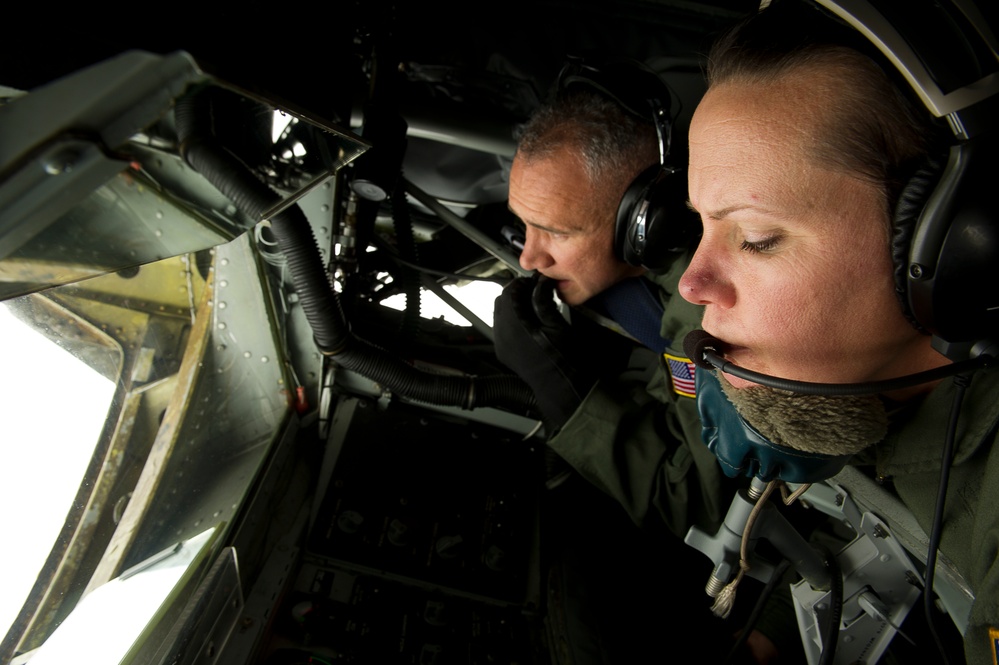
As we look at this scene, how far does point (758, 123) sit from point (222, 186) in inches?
30.3

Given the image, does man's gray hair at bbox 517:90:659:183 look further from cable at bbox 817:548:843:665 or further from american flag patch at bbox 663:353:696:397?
cable at bbox 817:548:843:665

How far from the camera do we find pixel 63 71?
1.04m

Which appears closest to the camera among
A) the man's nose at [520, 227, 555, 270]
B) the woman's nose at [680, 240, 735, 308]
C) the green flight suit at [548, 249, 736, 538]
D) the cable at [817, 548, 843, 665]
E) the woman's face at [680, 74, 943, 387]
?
the woman's face at [680, 74, 943, 387]

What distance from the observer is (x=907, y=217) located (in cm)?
72

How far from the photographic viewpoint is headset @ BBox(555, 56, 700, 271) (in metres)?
1.30

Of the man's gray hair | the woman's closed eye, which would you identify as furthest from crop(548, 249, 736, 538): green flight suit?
the woman's closed eye

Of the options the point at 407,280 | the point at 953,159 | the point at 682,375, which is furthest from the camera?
the point at 407,280

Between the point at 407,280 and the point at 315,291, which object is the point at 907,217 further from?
the point at 407,280

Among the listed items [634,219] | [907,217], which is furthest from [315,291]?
[907,217]

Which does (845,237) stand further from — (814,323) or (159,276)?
(159,276)

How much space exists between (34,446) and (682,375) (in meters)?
1.40

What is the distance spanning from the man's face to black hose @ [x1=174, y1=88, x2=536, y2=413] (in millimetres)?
399

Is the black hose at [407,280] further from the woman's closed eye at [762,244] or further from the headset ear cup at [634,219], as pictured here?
the woman's closed eye at [762,244]

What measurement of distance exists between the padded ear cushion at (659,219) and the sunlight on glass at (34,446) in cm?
115
